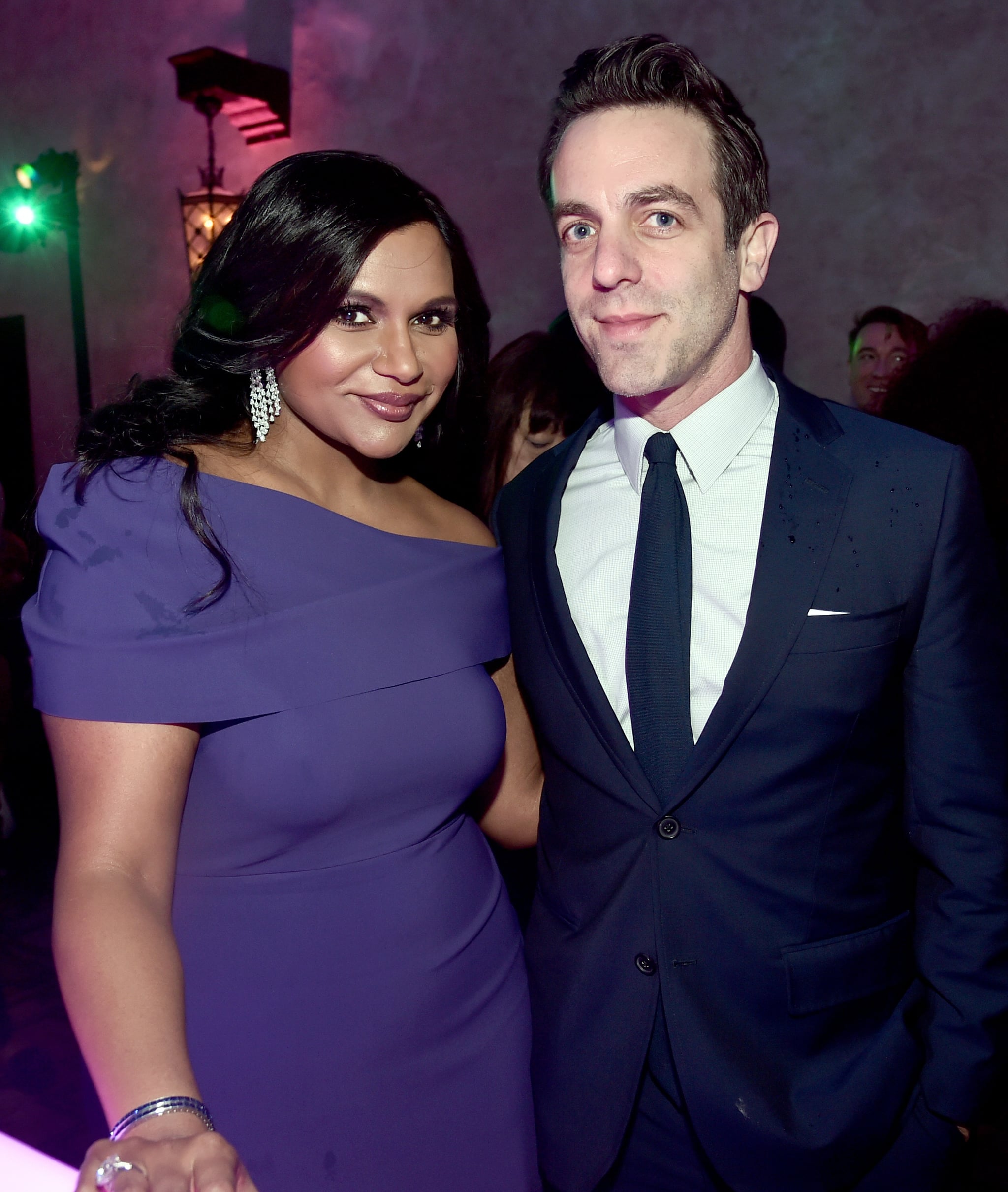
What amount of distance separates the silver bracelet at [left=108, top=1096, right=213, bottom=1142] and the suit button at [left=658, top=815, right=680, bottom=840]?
0.60 metres

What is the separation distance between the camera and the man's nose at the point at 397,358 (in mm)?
1446

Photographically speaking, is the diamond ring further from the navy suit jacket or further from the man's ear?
the man's ear

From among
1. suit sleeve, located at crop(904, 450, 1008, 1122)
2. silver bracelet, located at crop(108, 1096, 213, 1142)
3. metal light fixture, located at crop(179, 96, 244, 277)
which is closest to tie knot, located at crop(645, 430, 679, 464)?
suit sleeve, located at crop(904, 450, 1008, 1122)

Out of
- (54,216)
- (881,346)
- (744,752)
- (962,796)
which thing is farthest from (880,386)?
(54,216)

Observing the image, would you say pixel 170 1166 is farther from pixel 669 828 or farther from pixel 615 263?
pixel 615 263

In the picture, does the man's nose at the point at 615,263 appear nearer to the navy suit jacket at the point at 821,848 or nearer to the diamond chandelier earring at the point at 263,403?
the navy suit jacket at the point at 821,848

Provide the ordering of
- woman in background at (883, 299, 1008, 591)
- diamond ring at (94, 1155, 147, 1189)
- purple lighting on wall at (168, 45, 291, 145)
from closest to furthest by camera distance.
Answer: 1. diamond ring at (94, 1155, 147, 1189)
2. woman in background at (883, 299, 1008, 591)
3. purple lighting on wall at (168, 45, 291, 145)

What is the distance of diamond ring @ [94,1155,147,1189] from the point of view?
840 millimetres

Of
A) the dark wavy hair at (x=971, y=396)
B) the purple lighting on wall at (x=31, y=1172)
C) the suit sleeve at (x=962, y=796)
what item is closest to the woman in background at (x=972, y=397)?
the dark wavy hair at (x=971, y=396)

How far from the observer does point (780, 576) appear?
1.28 m

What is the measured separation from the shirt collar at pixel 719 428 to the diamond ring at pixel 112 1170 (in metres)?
1.00

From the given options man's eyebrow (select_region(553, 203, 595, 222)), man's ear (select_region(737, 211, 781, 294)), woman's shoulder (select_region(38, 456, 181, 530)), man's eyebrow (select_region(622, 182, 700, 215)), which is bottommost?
woman's shoulder (select_region(38, 456, 181, 530))

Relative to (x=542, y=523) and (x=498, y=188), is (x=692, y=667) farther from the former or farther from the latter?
(x=498, y=188)

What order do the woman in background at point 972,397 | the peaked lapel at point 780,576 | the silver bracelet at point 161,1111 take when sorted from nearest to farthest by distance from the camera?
the silver bracelet at point 161,1111 → the peaked lapel at point 780,576 → the woman in background at point 972,397
